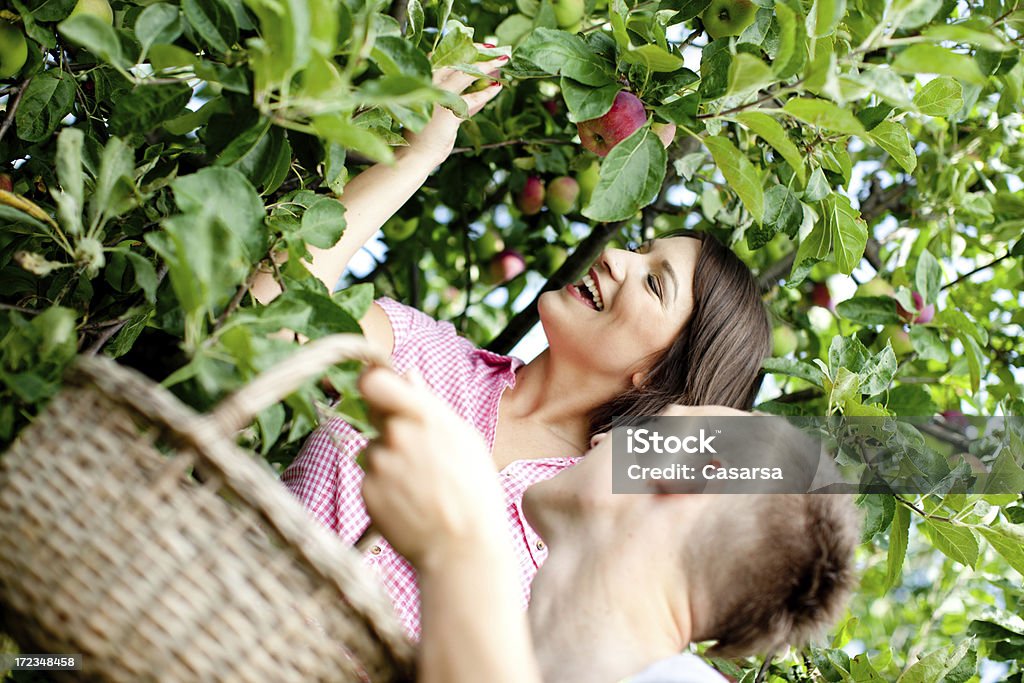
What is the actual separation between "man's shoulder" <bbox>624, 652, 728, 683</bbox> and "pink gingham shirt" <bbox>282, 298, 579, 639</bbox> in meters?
0.47

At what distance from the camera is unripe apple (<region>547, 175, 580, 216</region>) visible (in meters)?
1.96

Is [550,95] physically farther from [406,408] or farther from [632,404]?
[406,408]

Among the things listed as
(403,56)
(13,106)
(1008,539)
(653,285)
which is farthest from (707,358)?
(13,106)

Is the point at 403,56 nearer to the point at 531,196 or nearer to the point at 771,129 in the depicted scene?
the point at 771,129

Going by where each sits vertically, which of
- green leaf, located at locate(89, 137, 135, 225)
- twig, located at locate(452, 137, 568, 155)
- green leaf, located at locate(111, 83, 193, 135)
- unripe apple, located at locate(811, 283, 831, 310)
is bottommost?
unripe apple, located at locate(811, 283, 831, 310)

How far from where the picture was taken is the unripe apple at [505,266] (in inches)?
85.6

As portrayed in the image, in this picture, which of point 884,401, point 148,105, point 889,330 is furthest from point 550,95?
point 148,105

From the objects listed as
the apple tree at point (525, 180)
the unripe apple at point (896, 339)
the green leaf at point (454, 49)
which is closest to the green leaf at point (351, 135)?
the apple tree at point (525, 180)

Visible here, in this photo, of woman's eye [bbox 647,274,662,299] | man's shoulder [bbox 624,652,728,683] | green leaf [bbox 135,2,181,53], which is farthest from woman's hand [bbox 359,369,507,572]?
woman's eye [bbox 647,274,662,299]

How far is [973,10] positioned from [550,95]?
2.96 ft

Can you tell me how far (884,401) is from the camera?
1507mm

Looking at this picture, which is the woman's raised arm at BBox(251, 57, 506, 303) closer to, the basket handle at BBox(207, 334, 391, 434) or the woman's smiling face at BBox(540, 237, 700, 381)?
the woman's smiling face at BBox(540, 237, 700, 381)

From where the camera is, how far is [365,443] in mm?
1331

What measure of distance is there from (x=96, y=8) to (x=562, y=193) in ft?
3.28
